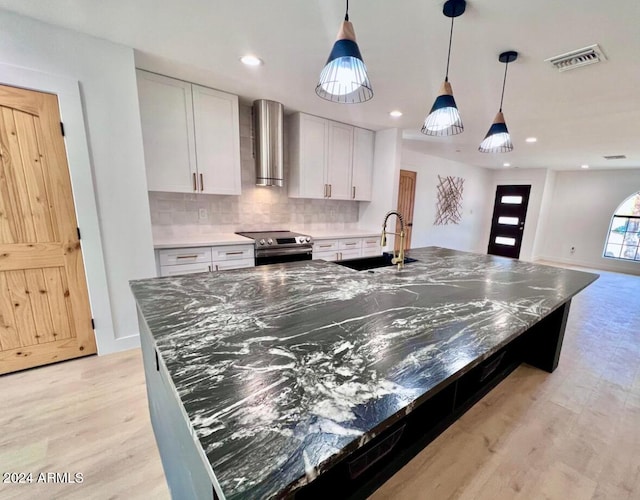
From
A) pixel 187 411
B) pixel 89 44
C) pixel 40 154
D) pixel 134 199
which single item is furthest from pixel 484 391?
pixel 89 44

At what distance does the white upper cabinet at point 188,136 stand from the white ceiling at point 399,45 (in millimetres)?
148

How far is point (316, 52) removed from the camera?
2.04 m

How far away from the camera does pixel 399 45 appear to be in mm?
1904

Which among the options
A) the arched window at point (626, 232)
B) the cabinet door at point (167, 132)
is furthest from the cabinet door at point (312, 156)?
the arched window at point (626, 232)

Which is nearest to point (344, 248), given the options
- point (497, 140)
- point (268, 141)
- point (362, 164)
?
point (362, 164)

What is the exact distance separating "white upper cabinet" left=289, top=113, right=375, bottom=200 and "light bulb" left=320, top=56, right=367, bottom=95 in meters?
2.14

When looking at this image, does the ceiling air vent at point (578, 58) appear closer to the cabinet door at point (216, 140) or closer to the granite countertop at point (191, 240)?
the cabinet door at point (216, 140)

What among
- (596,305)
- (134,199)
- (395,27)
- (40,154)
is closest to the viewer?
(395,27)

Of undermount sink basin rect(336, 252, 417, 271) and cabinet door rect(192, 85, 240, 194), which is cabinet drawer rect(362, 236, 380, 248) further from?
cabinet door rect(192, 85, 240, 194)

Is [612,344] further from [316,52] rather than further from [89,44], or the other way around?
[89,44]

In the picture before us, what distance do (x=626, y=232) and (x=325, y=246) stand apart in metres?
7.54

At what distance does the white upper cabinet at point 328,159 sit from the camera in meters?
3.50

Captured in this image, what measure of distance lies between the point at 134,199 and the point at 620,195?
367 inches

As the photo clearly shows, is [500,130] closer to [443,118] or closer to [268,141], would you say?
[443,118]
